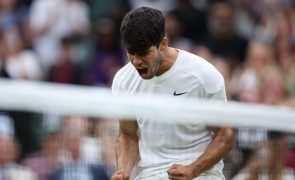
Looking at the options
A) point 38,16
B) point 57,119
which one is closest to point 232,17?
point 38,16

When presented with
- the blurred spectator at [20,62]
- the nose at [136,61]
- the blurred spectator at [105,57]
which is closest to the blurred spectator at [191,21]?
the blurred spectator at [105,57]

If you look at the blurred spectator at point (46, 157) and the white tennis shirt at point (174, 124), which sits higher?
the white tennis shirt at point (174, 124)

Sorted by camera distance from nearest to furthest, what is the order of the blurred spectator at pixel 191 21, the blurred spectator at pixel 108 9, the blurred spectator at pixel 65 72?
the blurred spectator at pixel 65 72
the blurred spectator at pixel 191 21
the blurred spectator at pixel 108 9

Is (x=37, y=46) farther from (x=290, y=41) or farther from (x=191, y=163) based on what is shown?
(x=191, y=163)

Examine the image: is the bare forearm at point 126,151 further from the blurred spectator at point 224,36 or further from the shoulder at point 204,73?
the blurred spectator at point 224,36

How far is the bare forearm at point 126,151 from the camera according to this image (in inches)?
297

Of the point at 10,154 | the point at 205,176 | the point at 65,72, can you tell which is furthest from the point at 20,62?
the point at 205,176

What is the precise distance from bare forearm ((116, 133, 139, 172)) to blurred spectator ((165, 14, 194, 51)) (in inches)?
289

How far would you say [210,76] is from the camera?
7465mm

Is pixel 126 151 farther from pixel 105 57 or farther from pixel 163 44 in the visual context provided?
pixel 105 57

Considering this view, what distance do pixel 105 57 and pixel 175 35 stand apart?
1.07 metres

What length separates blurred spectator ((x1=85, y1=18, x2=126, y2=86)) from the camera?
14773 millimetres

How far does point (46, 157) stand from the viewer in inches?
297

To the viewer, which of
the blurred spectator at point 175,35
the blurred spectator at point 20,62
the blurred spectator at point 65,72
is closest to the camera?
the blurred spectator at point 20,62
